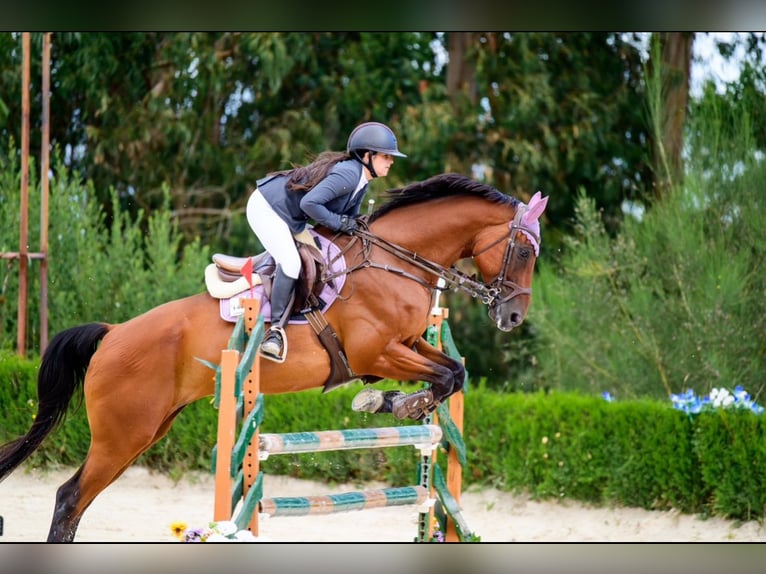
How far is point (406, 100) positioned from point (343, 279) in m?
7.38

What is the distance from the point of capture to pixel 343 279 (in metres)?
4.46

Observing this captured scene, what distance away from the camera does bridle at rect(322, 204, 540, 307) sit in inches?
176

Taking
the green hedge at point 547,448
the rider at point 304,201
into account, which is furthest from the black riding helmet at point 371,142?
the green hedge at point 547,448

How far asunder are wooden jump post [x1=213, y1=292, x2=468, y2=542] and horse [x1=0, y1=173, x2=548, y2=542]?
0.18 m

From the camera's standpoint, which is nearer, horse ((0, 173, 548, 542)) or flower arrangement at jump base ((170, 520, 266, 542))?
flower arrangement at jump base ((170, 520, 266, 542))

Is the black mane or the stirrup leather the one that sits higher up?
the black mane

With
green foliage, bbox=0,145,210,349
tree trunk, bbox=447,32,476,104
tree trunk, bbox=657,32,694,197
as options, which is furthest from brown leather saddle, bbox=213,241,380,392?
tree trunk, bbox=447,32,476,104

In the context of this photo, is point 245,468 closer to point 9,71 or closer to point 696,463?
point 696,463

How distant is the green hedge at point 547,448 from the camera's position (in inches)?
248

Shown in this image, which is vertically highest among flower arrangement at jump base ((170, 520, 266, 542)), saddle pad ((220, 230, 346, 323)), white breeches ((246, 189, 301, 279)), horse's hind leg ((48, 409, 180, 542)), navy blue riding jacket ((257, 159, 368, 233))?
navy blue riding jacket ((257, 159, 368, 233))

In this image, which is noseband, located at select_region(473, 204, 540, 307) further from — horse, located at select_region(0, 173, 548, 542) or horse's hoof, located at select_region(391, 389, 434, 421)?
horse's hoof, located at select_region(391, 389, 434, 421)

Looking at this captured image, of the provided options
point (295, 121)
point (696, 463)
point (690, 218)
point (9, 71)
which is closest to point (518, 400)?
point (696, 463)

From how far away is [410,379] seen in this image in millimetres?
4367

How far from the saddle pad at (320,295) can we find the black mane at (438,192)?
0.98 ft
